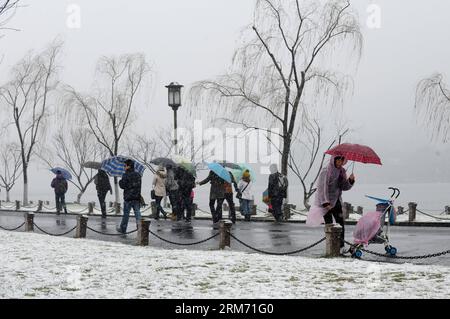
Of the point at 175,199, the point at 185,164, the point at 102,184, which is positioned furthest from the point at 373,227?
the point at 102,184

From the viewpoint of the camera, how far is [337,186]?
10.4 m

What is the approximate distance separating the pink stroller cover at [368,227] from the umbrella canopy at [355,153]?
1082mm

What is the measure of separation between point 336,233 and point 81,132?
1732 inches

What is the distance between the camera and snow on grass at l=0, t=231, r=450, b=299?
705 cm

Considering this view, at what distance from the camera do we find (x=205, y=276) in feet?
26.6

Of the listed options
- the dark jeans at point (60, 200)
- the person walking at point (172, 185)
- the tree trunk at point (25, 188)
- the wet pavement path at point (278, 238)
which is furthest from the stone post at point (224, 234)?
the tree trunk at point (25, 188)

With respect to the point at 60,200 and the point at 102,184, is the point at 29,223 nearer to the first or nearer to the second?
the point at 102,184

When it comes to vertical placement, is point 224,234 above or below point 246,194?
below

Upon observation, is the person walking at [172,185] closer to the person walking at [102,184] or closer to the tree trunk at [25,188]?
the person walking at [102,184]

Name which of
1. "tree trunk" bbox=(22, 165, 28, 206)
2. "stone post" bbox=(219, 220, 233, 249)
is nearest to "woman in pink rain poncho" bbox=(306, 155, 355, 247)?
"stone post" bbox=(219, 220, 233, 249)

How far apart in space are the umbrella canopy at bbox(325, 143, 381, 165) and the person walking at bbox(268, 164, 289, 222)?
8.39 m

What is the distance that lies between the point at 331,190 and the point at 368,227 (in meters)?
0.93
